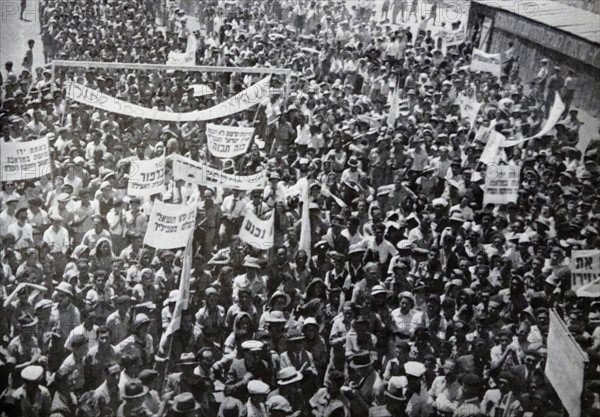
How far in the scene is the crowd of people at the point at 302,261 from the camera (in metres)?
6.74

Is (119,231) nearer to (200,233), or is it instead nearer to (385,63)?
(200,233)

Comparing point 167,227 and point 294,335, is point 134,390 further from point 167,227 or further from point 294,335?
point 167,227

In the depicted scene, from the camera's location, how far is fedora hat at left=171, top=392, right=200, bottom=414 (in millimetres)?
6227

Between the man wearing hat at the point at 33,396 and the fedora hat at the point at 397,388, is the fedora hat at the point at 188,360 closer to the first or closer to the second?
the man wearing hat at the point at 33,396

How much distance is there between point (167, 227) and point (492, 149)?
562cm

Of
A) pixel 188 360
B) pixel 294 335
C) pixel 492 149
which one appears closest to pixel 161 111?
pixel 492 149

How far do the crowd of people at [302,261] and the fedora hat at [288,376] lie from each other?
17mm

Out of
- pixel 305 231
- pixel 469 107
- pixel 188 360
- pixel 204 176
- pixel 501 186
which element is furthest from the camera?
pixel 469 107

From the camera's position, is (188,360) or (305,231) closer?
(188,360)

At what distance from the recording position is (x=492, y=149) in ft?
37.8

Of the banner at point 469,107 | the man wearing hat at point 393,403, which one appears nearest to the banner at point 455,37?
the banner at point 469,107

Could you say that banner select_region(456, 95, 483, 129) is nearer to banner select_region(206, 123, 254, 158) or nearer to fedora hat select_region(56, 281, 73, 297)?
banner select_region(206, 123, 254, 158)

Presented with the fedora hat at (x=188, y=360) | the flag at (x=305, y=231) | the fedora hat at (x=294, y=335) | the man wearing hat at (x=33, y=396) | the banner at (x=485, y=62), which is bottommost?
the man wearing hat at (x=33, y=396)

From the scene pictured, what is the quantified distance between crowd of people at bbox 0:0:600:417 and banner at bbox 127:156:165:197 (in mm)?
180
